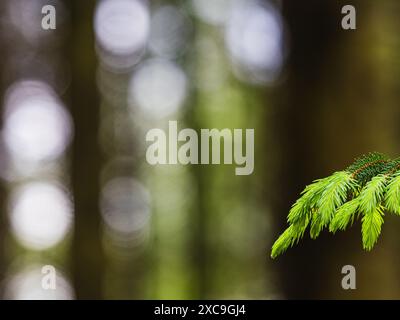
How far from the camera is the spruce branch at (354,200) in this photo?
68cm

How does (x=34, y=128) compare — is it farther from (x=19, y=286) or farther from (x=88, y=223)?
(x=19, y=286)

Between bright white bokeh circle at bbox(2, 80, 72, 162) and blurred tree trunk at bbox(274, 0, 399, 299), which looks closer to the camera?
blurred tree trunk at bbox(274, 0, 399, 299)

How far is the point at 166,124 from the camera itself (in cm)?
238

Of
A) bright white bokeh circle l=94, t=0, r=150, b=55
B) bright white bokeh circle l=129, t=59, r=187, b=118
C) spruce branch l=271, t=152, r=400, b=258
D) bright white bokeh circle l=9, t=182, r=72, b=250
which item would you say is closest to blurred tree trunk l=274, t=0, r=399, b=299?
bright white bokeh circle l=129, t=59, r=187, b=118

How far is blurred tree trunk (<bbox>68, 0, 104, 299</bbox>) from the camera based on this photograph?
7.20ft

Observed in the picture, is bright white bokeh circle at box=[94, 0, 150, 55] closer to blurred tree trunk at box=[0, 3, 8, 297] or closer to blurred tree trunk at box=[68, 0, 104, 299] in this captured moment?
blurred tree trunk at box=[68, 0, 104, 299]

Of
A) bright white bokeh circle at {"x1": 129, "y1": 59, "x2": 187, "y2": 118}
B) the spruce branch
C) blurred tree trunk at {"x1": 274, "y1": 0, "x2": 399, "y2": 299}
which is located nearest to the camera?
the spruce branch

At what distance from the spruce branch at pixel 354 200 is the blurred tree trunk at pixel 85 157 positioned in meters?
1.57

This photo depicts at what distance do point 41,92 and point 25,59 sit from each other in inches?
6.9

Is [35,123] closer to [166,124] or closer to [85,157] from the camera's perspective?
[85,157]

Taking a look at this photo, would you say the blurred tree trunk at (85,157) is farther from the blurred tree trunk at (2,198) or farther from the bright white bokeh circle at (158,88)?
the blurred tree trunk at (2,198)

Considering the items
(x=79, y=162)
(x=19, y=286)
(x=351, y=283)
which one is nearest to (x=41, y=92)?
(x=79, y=162)

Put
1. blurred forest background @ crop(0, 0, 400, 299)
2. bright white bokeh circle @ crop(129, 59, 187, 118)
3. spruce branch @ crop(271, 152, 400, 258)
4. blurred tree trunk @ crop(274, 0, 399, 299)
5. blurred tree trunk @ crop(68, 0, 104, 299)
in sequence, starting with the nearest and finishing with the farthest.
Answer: spruce branch @ crop(271, 152, 400, 258) < blurred tree trunk @ crop(274, 0, 399, 299) < blurred forest background @ crop(0, 0, 400, 299) < blurred tree trunk @ crop(68, 0, 104, 299) < bright white bokeh circle @ crop(129, 59, 187, 118)

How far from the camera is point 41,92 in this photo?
241cm
